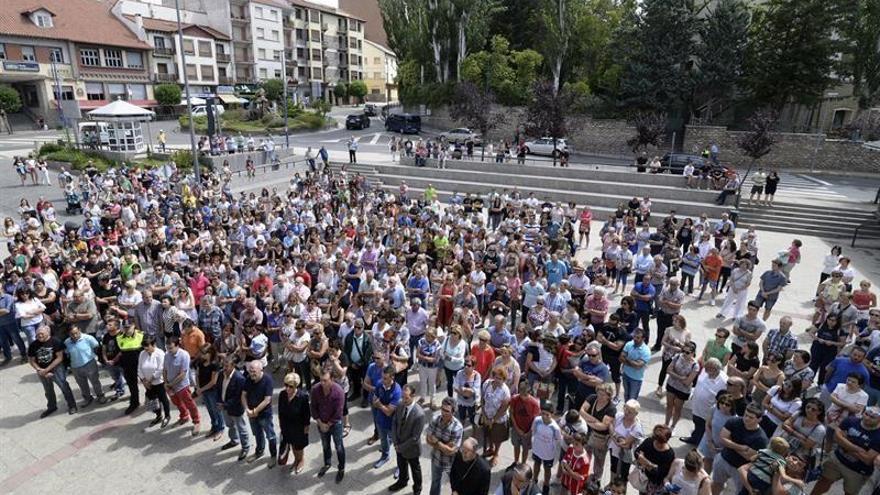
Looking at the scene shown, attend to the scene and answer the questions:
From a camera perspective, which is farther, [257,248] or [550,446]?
[257,248]

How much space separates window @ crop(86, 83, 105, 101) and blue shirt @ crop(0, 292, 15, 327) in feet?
159

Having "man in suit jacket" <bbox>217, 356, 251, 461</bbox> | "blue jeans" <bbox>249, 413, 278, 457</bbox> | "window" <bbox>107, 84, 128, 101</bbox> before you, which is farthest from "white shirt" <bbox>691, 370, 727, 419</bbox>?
"window" <bbox>107, 84, 128, 101</bbox>

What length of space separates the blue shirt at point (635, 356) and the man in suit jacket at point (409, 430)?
9.56 feet

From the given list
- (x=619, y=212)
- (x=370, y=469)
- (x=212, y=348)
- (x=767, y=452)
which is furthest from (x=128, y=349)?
(x=619, y=212)

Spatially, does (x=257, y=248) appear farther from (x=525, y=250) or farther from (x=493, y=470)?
(x=493, y=470)

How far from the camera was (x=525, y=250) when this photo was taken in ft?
37.2

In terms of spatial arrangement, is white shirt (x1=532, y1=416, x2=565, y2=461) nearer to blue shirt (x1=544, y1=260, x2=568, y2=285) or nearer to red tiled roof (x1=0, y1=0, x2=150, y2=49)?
blue shirt (x1=544, y1=260, x2=568, y2=285)

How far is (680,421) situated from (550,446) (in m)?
2.85

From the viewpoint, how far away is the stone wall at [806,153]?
31250mm

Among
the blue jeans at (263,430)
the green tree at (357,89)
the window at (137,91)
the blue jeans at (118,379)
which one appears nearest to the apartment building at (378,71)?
the green tree at (357,89)

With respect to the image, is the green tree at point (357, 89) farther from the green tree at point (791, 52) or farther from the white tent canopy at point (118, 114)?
the green tree at point (791, 52)

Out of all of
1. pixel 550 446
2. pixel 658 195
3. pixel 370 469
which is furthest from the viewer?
pixel 658 195

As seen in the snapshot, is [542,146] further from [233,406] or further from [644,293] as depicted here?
[233,406]

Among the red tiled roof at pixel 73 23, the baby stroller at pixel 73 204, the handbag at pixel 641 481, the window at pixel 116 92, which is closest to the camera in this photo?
the handbag at pixel 641 481
